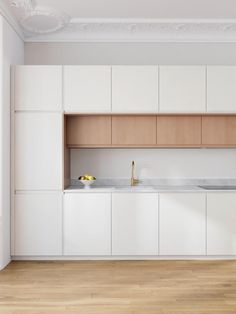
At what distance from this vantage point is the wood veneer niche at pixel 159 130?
13.6 feet

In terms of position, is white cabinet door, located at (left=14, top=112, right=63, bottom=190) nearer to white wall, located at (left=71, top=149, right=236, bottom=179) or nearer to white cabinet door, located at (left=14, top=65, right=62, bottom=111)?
white cabinet door, located at (left=14, top=65, right=62, bottom=111)

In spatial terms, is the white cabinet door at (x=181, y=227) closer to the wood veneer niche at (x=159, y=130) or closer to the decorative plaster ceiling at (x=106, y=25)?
the wood veneer niche at (x=159, y=130)

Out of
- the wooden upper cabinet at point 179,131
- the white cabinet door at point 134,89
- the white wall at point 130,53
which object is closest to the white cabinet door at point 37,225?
the white cabinet door at point 134,89

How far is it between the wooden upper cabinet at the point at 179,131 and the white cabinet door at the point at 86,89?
2.37ft

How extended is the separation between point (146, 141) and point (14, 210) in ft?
5.75

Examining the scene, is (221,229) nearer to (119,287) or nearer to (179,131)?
(179,131)

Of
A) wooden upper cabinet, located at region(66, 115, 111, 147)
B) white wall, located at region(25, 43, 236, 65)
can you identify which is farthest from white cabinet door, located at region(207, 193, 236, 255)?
white wall, located at region(25, 43, 236, 65)

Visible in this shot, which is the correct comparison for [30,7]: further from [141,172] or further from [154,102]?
[141,172]

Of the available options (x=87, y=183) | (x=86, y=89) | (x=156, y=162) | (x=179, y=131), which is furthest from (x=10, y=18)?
(x=156, y=162)

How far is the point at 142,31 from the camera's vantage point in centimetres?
440

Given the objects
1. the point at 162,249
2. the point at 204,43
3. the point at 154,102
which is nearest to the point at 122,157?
the point at 154,102

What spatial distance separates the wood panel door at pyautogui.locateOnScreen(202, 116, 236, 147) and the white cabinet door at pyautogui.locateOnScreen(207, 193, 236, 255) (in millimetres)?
684

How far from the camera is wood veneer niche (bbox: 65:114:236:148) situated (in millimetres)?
4156

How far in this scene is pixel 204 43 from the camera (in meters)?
4.53
